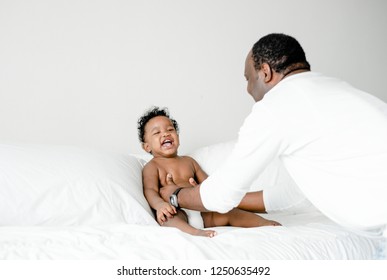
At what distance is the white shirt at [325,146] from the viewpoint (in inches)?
40.7

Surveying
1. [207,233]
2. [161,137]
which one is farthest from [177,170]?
[207,233]

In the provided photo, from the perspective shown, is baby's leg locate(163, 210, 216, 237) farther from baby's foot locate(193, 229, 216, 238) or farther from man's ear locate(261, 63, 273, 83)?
man's ear locate(261, 63, 273, 83)

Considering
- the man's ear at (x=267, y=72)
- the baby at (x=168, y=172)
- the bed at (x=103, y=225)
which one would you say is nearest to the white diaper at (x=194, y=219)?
the baby at (x=168, y=172)

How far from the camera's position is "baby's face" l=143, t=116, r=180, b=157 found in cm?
180

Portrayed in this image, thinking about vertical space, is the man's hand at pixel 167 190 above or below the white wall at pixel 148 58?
below

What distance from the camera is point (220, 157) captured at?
1.84 meters

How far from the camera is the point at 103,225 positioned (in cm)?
125

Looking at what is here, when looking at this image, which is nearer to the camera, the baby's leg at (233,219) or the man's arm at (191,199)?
the man's arm at (191,199)

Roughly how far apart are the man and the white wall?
1111 millimetres

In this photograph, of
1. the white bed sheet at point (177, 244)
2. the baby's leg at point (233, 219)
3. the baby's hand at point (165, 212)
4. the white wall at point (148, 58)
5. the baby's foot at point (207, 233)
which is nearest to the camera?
the white bed sheet at point (177, 244)

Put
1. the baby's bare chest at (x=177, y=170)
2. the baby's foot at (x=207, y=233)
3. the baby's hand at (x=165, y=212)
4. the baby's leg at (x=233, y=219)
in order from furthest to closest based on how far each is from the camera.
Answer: the baby's bare chest at (x=177, y=170) → the baby's leg at (x=233, y=219) → the baby's hand at (x=165, y=212) → the baby's foot at (x=207, y=233)

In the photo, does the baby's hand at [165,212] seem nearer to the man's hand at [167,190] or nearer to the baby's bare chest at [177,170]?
the man's hand at [167,190]

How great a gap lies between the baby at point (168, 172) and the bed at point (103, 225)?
51 millimetres

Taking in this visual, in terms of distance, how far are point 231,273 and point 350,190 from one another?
38 centimetres
